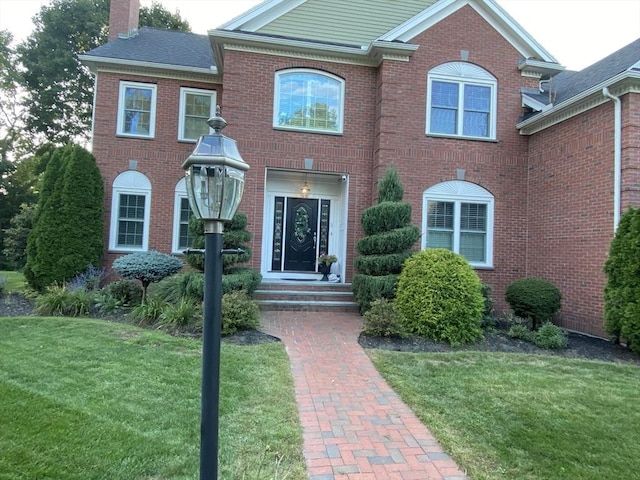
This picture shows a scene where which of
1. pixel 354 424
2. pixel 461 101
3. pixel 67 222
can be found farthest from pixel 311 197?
pixel 354 424

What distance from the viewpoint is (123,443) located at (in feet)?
10.3

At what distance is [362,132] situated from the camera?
1021cm

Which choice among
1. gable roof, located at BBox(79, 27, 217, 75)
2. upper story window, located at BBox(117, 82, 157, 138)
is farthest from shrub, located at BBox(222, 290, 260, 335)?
gable roof, located at BBox(79, 27, 217, 75)

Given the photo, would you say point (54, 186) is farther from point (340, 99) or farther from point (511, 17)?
point (511, 17)

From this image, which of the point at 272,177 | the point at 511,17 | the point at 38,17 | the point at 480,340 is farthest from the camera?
the point at 38,17

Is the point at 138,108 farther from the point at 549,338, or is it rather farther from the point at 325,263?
the point at 549,338

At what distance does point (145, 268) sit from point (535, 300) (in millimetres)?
7486

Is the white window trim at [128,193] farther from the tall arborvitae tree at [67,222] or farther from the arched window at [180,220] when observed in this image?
the arched window at [180,220]

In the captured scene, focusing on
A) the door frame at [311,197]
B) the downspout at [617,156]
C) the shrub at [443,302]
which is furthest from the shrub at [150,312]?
the downspout at [617,156]

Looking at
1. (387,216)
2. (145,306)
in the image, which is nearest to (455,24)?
(387,216)

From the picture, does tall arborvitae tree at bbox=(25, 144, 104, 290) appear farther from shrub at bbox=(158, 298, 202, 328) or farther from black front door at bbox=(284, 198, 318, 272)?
black front door at bbox=(284, 198, 318, 272)

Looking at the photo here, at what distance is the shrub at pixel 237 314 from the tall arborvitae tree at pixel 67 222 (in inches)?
209

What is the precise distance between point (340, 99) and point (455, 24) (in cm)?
332

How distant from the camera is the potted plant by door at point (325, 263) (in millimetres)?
10375
